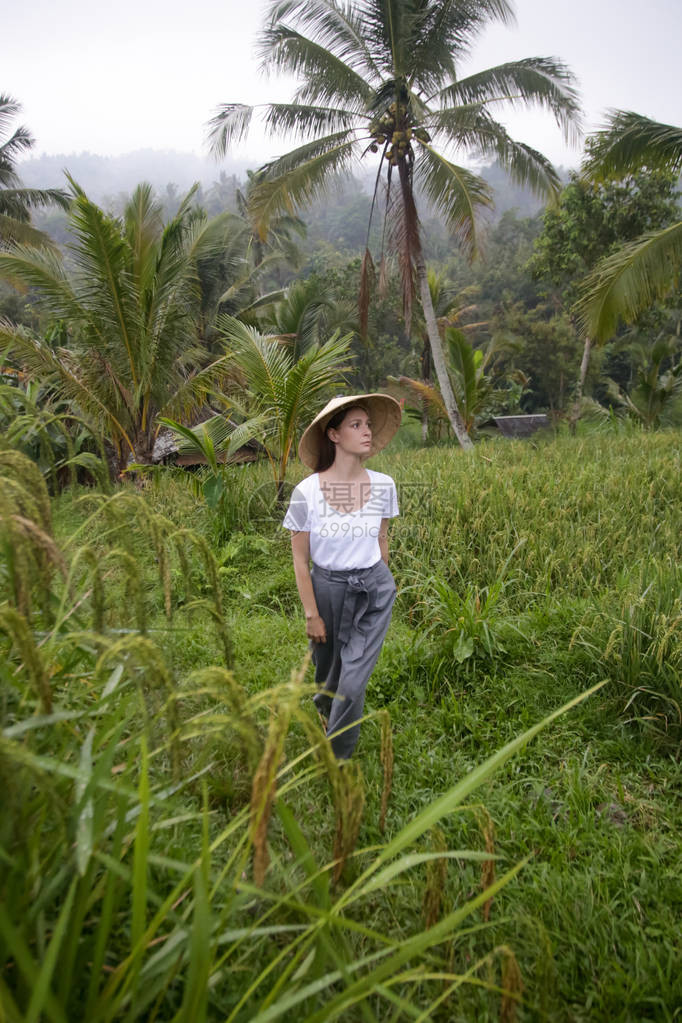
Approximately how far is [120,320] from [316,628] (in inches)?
217

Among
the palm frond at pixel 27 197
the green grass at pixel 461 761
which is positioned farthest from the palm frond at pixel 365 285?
the palm frond at pixel 27 197

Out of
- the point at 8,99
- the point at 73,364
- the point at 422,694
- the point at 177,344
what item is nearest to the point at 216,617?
the point at 422,694

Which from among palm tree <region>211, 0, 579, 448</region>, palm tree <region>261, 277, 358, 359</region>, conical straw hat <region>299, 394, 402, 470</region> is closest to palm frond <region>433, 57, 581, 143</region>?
palm tree <region>211, 0, 579, 448</region>

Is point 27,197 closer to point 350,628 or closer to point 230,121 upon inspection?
point 230,121

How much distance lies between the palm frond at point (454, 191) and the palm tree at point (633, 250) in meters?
1.82

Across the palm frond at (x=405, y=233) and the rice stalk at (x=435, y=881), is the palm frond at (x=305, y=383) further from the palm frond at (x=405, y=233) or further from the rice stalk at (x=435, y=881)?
the palm frond at (x=405, y=233)

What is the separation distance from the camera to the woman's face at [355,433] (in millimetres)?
2109

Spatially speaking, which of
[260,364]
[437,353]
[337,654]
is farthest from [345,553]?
[437,353]

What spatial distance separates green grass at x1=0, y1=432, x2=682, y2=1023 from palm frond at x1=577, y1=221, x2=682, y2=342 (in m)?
2.81

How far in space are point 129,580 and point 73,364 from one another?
8.01 meters

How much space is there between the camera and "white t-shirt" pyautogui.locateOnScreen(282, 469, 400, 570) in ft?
6.98

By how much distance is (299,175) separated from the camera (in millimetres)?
9102

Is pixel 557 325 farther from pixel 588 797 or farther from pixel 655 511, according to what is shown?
pixel 588 797

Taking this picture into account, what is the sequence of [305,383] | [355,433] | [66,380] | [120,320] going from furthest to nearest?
[66,380] < [120,320] < [305,383] < [355,433]
